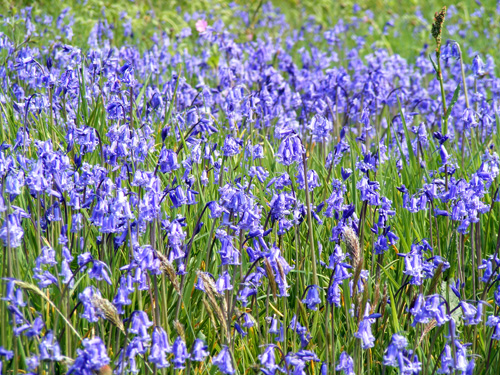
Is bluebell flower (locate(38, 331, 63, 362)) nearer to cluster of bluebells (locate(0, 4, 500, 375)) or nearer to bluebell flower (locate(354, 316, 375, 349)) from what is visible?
cluster of bluebells (locate(0, 4, 500, 375))

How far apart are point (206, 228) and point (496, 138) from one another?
2.63 meters

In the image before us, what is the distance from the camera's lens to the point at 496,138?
463 centimetres

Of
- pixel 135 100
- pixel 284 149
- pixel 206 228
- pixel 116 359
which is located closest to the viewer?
pixel 116 359

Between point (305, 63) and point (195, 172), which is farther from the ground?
point (305, 63)

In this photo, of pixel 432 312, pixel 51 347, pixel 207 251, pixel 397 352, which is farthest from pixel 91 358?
pixel 432 312

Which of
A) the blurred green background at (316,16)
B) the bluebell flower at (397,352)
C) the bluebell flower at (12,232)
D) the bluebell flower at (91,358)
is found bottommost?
the bluebell flower at (397,352)

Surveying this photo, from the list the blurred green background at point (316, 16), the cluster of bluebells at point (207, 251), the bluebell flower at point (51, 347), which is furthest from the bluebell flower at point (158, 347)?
the blurred green background at point (316, 16)

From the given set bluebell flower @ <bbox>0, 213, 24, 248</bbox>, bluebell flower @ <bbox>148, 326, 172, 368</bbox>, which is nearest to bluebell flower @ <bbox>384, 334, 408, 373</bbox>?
bluebell flower @ <bbox>148, 326, 172, 368</bbox>

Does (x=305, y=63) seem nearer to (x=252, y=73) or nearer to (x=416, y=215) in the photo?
(x=252, y=73)

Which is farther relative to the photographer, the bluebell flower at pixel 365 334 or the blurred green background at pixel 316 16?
the blurred green background at pixel 316 16

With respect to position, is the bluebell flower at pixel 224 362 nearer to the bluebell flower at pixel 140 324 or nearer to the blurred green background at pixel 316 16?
the bluebell flower at pixel 140 324

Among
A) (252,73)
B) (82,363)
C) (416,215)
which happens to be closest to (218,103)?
(252,73)

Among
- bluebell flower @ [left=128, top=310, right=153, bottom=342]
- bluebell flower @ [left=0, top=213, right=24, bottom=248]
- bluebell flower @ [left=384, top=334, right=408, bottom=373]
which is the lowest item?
bluebell flower @ [left=384, top=334, right=408, bottom=373]

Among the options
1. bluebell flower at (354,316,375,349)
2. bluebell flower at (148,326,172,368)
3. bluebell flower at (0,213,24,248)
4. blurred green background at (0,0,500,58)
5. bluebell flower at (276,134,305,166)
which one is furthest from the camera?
blurred green background at (0,0,500,58)
